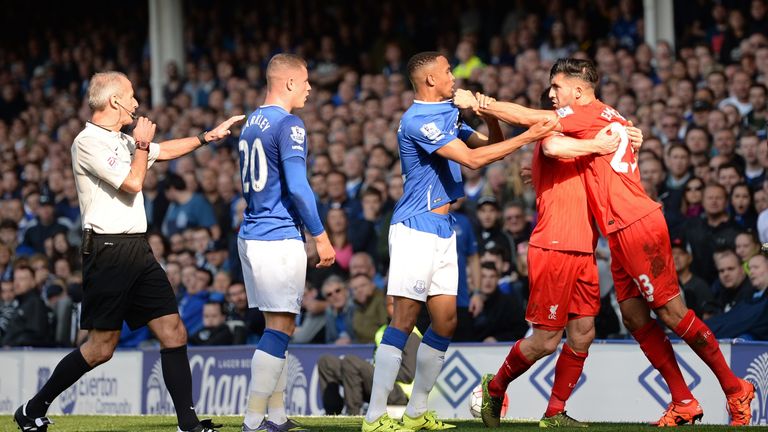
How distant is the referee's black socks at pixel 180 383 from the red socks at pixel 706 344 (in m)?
3.23

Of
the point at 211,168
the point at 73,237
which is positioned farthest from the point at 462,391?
the point at 73,237

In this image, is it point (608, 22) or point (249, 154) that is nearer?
point (249, 154)

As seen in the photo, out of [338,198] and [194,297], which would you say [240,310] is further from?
[338,198]

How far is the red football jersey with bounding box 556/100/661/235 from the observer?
7965mm

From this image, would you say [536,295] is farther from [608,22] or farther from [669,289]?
[608,22]

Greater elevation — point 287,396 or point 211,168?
point 211,168

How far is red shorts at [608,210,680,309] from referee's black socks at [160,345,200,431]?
299 centimetres

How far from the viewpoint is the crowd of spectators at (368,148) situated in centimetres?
1271

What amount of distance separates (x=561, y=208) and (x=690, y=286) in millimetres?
4308

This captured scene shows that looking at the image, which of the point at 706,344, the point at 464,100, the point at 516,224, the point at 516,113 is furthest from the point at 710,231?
the point at 464,100

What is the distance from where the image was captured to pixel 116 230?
8.00 metres

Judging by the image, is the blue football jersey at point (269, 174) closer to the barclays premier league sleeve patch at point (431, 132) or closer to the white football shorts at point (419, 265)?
the white football shorts at point (419, 265)

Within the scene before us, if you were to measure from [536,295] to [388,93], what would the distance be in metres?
10.6

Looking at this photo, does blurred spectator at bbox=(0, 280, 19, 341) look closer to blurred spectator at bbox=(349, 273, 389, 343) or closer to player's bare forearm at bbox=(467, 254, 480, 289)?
blurred spectator at bbox=(349, 273, 389, 343)
